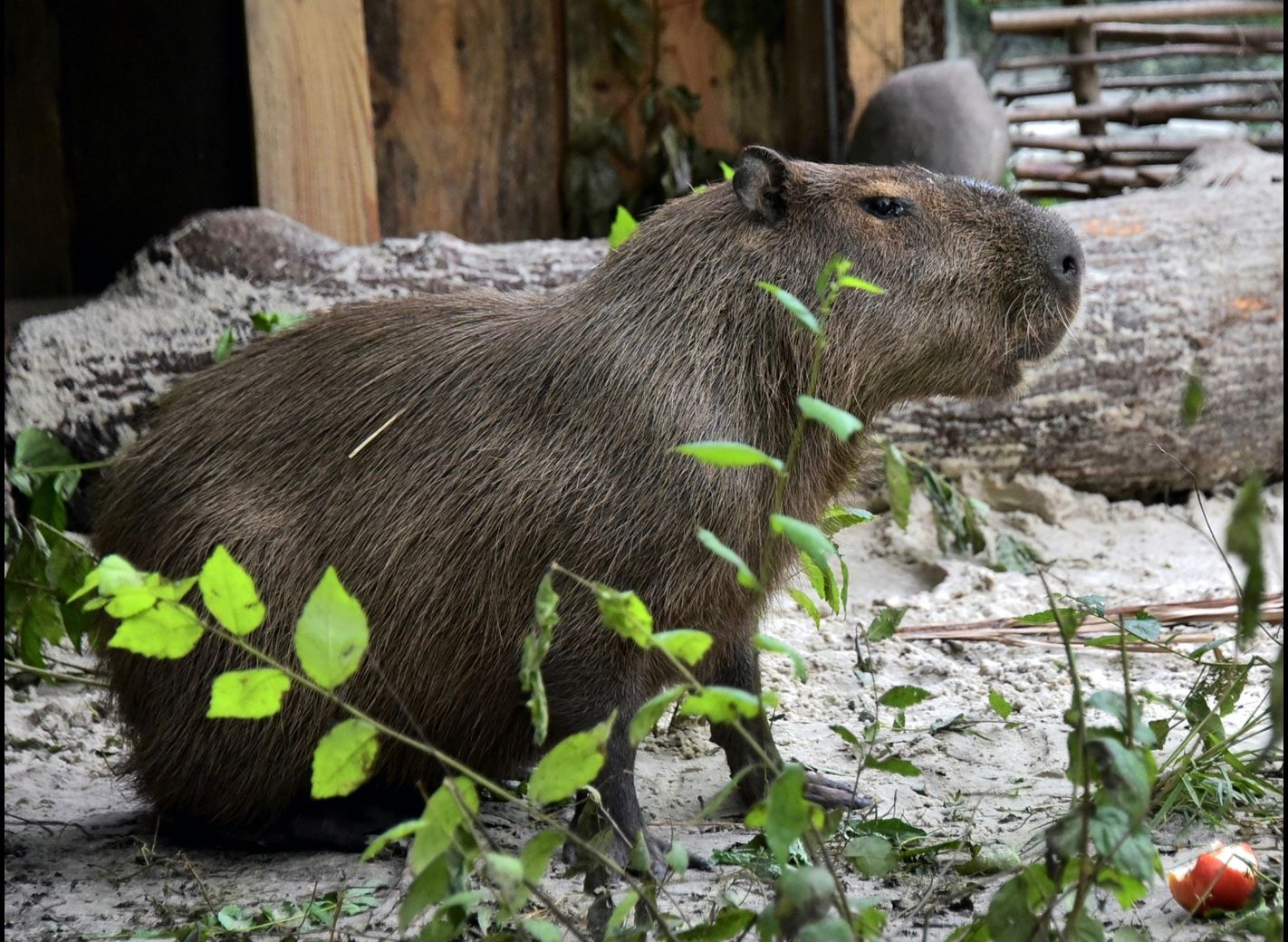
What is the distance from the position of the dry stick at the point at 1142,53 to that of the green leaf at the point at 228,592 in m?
6.89

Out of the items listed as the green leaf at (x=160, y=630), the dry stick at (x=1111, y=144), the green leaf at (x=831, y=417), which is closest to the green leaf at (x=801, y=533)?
the green leaf at (x=831, y=417)

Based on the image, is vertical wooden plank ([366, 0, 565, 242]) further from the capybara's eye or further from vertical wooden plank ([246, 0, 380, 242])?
the capybara's eye

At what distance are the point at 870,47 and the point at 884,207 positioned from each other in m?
3.17

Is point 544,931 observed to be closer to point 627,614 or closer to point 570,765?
point 570,765

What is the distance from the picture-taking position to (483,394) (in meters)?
2.60

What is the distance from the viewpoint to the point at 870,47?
5523 mm

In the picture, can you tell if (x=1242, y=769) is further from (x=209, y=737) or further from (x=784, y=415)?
(x=209, y=737)

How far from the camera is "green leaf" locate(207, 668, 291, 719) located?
1646 mm

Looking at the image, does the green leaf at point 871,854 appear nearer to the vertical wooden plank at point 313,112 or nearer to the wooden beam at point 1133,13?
the vertical wooden plank at point 313,112

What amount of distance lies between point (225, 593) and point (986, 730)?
6.23 ft

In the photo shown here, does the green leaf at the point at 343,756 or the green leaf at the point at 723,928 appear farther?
the green leaf at the point at 723,928

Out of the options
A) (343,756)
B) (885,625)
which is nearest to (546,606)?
(343,756)

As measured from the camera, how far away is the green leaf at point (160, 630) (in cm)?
171

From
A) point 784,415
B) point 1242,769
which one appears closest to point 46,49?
point 784,415
